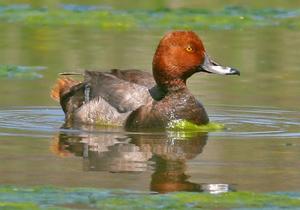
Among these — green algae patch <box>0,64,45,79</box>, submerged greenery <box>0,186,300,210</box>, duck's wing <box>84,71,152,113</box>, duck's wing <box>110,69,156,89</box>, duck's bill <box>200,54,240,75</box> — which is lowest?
green algae patch <box>0,64,45,79</box>

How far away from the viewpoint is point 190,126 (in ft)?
41.6

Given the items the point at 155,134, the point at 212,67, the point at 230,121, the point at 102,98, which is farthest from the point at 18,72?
the point at 155,134

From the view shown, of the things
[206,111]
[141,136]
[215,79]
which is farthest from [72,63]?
[141,136]

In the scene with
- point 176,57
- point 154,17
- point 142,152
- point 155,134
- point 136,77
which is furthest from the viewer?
point 154,17

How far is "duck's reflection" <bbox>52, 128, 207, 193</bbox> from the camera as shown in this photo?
32.7ft

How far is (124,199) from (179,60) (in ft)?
14.1

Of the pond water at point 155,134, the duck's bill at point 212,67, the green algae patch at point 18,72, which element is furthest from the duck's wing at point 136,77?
the green algae patch at point 18,72

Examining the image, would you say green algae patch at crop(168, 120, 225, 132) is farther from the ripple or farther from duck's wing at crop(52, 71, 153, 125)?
duck's wing at crop(52, 71, 153, 125)

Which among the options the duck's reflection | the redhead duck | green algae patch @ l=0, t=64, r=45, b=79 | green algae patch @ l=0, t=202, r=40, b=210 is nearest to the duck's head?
the redhead duck

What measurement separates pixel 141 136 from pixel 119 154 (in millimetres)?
1176

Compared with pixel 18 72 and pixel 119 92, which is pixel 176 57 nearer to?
pixel 119 92

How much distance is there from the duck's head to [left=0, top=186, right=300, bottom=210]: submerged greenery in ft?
13.0

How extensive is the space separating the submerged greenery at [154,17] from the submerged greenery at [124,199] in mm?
11344

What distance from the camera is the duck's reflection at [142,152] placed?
9.97m
